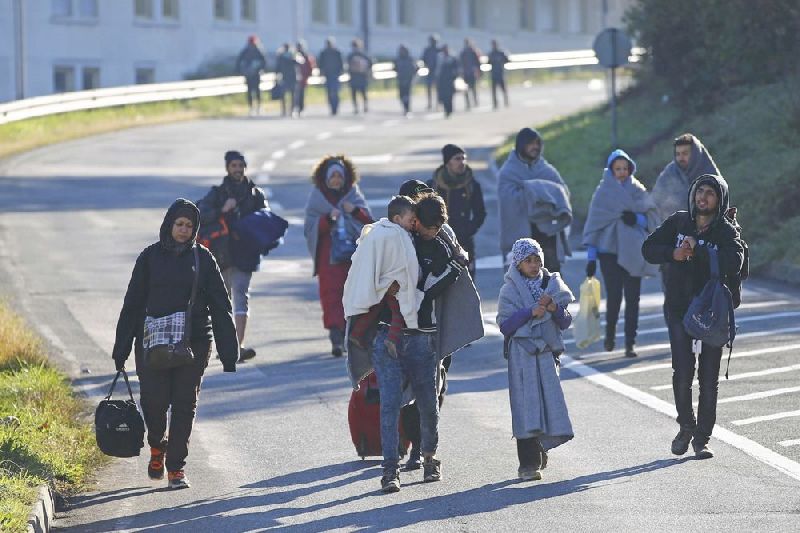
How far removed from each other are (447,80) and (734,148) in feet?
60.5

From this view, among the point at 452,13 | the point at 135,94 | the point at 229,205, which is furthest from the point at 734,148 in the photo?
the point at 452,13

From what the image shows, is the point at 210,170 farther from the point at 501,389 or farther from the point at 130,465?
the point at 130,465

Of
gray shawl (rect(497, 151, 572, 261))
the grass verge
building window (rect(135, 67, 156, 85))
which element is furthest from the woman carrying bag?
building window (rect(135, 67, 156, 85))

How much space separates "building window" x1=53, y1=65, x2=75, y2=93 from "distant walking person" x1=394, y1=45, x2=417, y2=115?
14.5 meters

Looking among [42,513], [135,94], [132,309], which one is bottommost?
[42,513]

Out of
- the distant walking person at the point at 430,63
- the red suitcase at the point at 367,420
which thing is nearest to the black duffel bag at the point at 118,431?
the red suitcase at the point at 367,420

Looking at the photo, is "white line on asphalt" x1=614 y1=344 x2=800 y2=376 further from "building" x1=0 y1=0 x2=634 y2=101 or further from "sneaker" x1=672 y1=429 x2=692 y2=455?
"building" x1=0 y1=0 x2=634 y2=101

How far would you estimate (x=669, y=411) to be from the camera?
13227 millimetres

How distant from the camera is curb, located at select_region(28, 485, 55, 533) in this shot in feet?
30.6

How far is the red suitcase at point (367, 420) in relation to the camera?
1149 centimetres

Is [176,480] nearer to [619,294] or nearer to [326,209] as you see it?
[326,209]

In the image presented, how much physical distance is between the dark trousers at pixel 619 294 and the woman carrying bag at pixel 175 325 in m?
5.79

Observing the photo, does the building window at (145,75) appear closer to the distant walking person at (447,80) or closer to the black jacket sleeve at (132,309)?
the distant walking person at (447,80)

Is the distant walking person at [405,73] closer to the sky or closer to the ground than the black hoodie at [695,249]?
closer to the sky
